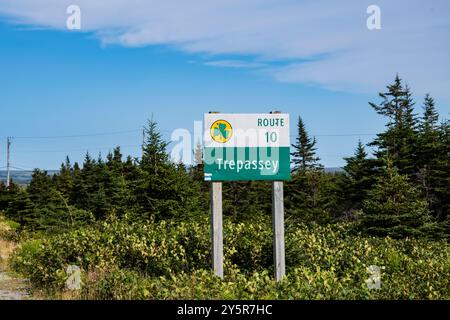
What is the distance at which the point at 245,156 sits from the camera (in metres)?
9.30

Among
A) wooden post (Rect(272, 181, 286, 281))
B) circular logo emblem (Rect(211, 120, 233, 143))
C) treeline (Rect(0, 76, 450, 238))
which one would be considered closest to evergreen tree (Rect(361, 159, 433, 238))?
treeline (Rect(0, 76, 450, 238))

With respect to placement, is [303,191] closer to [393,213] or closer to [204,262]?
[393,213]

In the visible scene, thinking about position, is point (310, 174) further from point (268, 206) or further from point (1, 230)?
point (1, 230)

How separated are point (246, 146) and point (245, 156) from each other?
19 centimetres

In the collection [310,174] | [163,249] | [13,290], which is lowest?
[13,290]

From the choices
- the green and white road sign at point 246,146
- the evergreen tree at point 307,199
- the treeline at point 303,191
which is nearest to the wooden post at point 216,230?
the green and white road sign at point 246,146

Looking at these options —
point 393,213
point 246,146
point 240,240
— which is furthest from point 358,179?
point 246,146

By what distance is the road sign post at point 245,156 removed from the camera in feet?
30.2

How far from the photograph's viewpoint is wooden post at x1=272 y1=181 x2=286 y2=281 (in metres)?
9.44

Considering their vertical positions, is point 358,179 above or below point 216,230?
above

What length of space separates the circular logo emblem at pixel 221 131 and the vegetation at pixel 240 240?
2.32 m

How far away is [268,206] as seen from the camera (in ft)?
95.2
